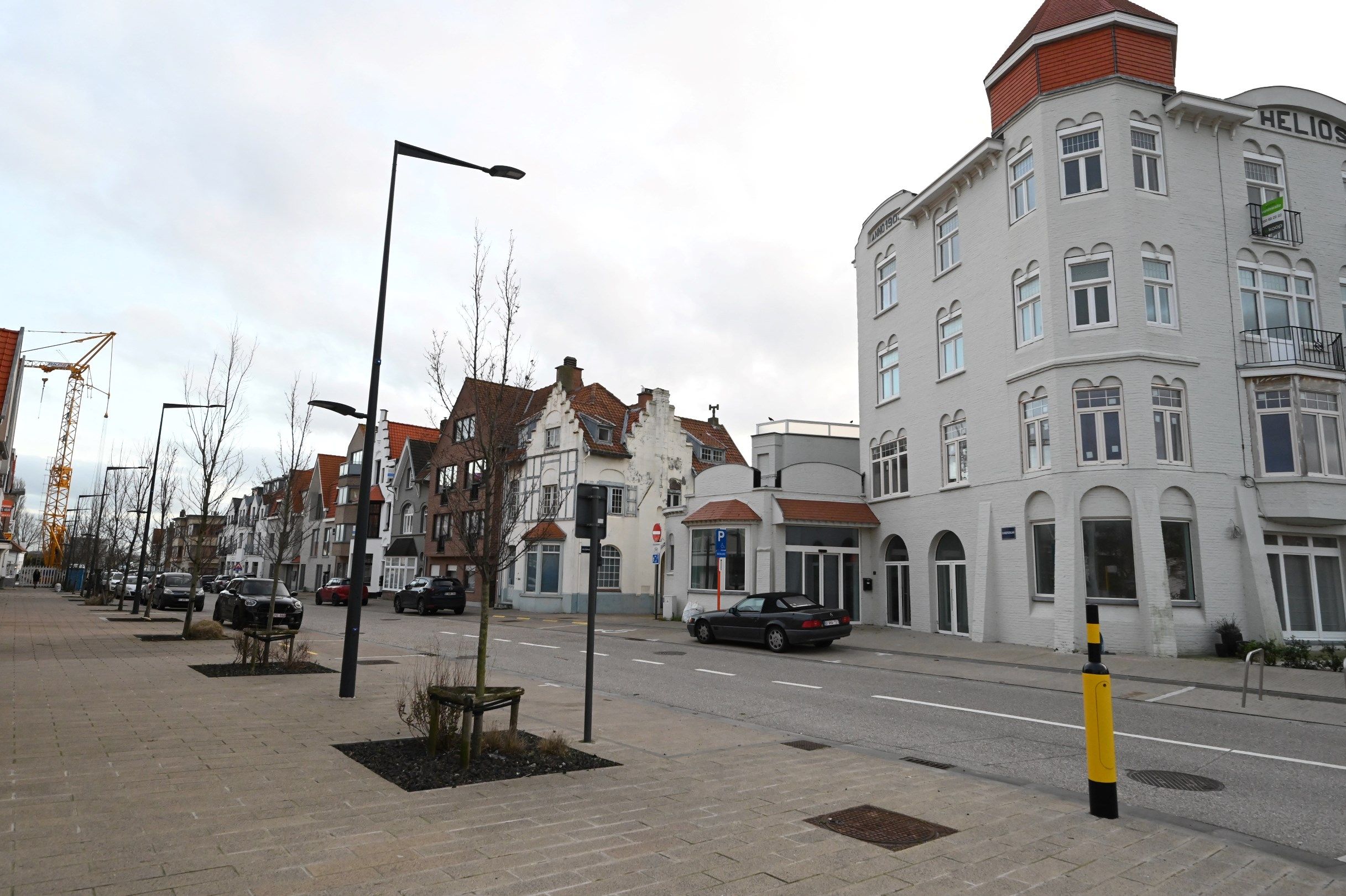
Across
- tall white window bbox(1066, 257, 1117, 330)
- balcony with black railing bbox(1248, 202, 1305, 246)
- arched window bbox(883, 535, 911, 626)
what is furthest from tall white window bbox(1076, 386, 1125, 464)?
arched window bbox(883, 535, 911, 626)

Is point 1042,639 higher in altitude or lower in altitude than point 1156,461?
lower

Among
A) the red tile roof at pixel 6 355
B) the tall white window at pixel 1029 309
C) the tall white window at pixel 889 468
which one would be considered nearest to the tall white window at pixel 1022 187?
the tall white window at pixel 1029 309

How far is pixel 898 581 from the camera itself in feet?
90.1

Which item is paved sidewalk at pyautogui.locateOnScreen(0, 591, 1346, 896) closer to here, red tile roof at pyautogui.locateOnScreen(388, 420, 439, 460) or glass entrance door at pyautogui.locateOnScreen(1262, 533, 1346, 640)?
glass entrance door at pyautogui.locateOnScreen(1262, 533, 1346, 640)

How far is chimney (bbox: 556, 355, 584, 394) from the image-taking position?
154ft

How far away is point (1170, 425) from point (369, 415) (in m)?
18.9

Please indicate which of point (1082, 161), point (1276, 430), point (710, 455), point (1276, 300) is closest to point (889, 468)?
point (1276, 430)

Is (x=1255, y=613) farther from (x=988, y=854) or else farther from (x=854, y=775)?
(x=988, y=854)

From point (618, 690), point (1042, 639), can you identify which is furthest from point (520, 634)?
point (1042, 639)

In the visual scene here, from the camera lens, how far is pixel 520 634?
25156mm

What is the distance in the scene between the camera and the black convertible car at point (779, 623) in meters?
20.3

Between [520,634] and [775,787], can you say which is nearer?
[775,787]

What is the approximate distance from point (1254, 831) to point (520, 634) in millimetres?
21324

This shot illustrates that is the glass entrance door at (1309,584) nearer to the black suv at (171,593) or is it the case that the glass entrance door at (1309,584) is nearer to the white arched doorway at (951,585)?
the white arched doorway at (951,585)
